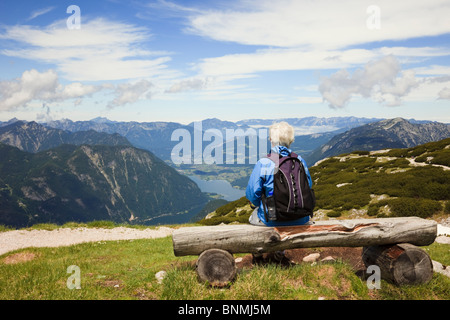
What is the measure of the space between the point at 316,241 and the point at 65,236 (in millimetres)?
18289

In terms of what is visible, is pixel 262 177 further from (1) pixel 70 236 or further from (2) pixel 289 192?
(1) pixel 70 236

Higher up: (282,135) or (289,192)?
(282,135)

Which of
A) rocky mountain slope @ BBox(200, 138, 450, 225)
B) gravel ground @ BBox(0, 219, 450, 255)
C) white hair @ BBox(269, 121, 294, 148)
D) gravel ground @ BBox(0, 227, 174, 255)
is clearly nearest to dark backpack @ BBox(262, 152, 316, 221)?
white hair @ BBox(269, 121, 294, 148)

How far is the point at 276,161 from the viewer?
6.81 meters

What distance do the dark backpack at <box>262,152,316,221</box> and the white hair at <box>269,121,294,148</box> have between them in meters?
0.36

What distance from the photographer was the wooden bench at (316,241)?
6914 millimetres

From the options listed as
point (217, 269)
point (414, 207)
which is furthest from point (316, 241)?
point (414, 207)

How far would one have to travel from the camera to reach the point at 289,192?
6.71 metres

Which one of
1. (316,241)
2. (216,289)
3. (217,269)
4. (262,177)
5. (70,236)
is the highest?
(262,177)

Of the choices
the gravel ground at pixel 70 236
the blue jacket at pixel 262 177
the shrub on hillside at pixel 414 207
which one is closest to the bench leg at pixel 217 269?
the blue jacket at pixel 262 177
